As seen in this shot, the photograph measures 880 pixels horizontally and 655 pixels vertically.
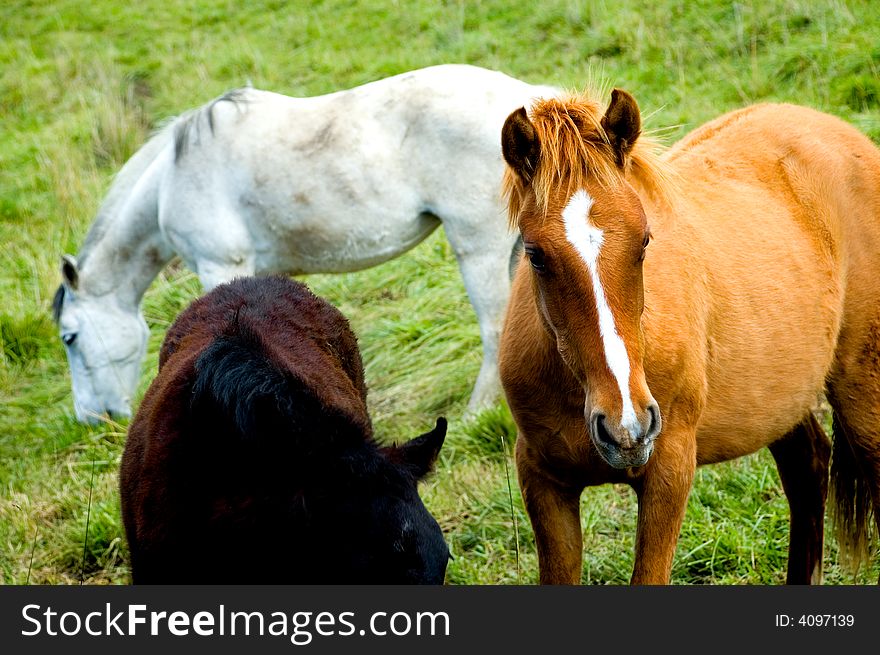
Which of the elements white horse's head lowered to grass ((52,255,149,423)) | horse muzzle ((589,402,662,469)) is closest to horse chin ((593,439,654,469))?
horse muzzle ((589,402,662,469))

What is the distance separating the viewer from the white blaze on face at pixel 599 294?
259cm

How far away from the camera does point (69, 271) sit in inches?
273

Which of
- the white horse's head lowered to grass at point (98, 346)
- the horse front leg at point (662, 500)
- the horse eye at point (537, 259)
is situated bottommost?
the white horse's head lowered to grass at point (98, 346)

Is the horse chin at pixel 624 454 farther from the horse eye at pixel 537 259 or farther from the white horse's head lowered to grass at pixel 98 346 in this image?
the white horse's head lowered to grass at pixel 98 346

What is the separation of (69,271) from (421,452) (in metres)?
4.83

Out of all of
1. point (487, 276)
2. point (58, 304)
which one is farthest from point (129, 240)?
point (487, 276)

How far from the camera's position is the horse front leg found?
302 cm

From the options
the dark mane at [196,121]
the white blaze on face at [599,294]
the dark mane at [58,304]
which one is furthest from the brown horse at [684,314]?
the dark mane at [58,304]

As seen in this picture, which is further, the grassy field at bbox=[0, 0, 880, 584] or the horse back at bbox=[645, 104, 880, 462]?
the grassy field at bbox=[0, 0, 880, 584]

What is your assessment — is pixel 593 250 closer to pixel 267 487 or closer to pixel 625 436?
pixel 625 436

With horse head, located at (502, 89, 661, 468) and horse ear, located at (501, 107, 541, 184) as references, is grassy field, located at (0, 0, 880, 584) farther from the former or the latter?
horse ear, located at (501, 107, 541, 184)

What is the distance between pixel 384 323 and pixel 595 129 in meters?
4.29

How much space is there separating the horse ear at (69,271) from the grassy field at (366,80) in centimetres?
96

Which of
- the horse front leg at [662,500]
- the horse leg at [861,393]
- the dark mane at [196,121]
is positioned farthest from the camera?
the dark mane at [196,121]
